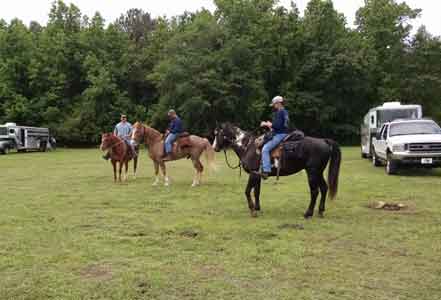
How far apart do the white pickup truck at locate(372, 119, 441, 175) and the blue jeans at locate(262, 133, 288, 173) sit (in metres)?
7.96

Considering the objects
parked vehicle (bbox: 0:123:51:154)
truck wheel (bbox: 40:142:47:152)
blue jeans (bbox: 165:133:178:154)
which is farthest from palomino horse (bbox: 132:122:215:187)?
truck wheel (bbox: 40:142:47:152)

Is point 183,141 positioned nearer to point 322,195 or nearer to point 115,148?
point 115,148

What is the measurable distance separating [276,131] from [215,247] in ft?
10.7

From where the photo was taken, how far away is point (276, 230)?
742 centimetres

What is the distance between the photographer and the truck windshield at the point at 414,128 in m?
16.3

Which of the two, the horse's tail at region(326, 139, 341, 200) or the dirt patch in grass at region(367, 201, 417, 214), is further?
the dirt patch in grass at region(367, 201, 417, 214)

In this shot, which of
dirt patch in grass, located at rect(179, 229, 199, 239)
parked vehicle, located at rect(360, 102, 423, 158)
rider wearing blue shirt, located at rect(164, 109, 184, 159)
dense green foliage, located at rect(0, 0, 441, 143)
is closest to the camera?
dirt patch in grass, located at rect(179, 229, 199, 239)

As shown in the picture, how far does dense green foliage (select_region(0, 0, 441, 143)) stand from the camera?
41.7 meters

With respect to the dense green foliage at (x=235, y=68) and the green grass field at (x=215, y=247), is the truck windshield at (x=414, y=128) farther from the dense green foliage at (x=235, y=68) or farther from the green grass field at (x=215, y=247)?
the dense green foliage at (x=235, y=68)

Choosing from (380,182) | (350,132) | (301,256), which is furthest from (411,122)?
(350,132)

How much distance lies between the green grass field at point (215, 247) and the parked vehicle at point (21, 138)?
2560 cm

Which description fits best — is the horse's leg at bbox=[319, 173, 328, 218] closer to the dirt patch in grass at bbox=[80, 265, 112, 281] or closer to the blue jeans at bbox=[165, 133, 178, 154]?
the dirt patch in grass at bbox=[80, 265, 112, 281]

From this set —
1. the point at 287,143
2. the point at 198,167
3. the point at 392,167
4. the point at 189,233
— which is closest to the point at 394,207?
the point at 287,143

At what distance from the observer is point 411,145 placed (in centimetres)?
1499
